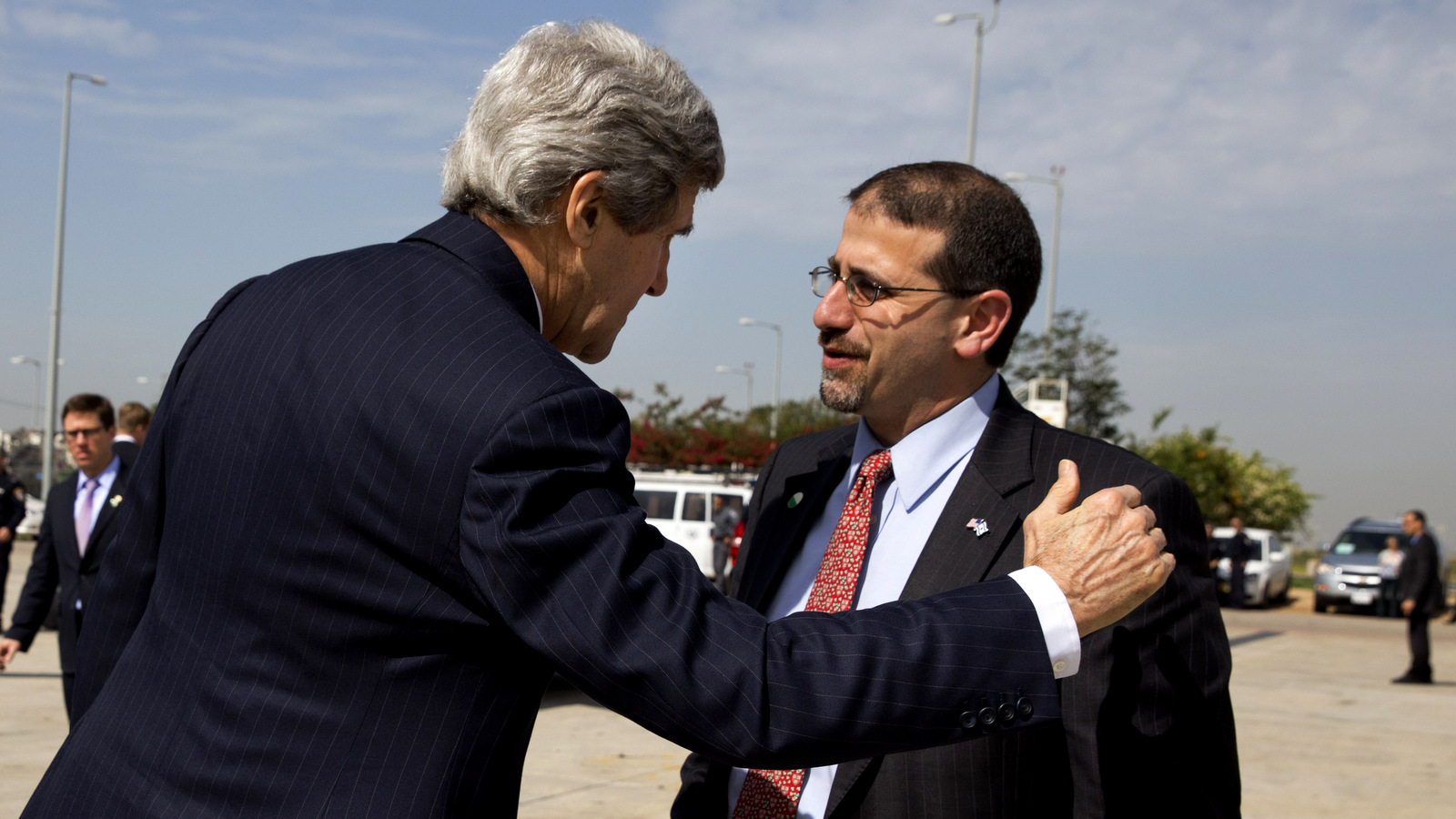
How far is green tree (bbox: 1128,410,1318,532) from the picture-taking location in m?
28.5

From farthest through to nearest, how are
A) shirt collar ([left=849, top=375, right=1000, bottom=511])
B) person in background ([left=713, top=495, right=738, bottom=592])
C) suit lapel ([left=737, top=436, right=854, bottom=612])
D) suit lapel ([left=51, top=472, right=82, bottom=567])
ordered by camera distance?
person in background ([left=713, top=495, right=738, bottom=592]) → suit lapel ([left=51, top=472, right=82, bottom=567]) → suit lapel ([left=737, top=436, right=854, bottom=612]) → shirt collar ([left=849, top=375, right=1000, bottom=511])

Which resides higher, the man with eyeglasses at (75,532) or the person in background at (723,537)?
the man with eyeglasses at (75,532)

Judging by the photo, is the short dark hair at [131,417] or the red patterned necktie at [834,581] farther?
the short dark hair at [131,417]

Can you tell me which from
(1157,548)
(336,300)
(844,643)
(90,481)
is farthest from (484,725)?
(90,481)

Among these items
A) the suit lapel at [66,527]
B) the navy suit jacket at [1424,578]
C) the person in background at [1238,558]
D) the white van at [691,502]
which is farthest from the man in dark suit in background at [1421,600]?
the suit lapel at [66,527]

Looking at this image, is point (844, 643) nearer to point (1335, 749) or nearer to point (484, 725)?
point (484, 725)

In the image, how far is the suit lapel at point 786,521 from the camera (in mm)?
2752

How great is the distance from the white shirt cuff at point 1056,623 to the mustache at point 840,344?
121cm

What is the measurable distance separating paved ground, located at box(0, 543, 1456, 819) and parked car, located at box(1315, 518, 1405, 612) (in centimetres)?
954

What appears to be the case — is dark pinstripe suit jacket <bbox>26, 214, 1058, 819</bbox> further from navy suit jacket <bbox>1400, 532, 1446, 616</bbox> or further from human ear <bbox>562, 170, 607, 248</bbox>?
navy suit jacket <bbox>1400, 532, 1446, 616</bbox>

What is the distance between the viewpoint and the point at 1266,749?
29.1ft

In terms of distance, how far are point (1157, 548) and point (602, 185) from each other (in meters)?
0.88

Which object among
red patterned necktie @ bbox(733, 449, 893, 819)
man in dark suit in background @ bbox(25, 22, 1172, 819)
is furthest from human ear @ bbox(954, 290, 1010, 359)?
man in dark suit in background @ bbox(25, 22, 1172, 819)

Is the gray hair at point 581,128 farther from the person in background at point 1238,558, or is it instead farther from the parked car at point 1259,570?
the parked car at point 1259,570
